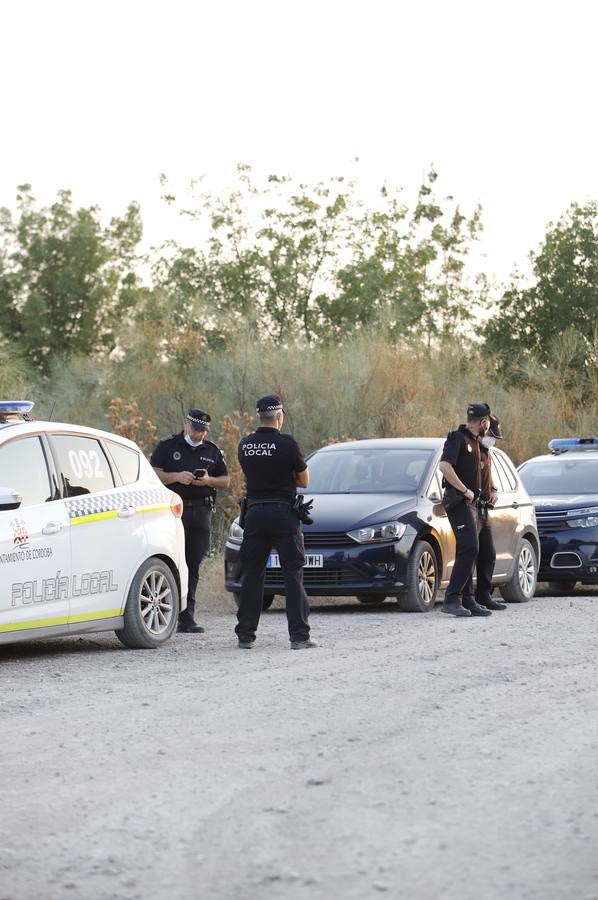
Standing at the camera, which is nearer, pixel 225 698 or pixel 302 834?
pixel 302 834

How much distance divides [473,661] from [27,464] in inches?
134

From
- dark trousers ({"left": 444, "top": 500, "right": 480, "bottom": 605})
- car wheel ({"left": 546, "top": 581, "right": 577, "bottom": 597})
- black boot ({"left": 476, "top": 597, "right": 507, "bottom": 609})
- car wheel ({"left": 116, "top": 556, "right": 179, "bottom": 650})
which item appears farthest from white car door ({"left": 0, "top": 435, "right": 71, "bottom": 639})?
car wheel ({"left": 546, "top": 581, "right": 577, "bottom": 597})

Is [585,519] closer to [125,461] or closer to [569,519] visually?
[569,519]

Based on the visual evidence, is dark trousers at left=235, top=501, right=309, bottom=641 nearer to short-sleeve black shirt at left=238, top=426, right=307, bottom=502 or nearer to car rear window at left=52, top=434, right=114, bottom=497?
short-sleeve black shirt at left=238, top=426, right=307, bottom=502

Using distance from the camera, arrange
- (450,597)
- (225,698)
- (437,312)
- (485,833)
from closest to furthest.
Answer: (485,833) → (225,698) → (450,597) → (437,312)

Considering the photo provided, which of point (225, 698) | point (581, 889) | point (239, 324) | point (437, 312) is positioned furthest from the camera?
point (437, 312)

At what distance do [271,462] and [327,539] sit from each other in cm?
Answer: 327

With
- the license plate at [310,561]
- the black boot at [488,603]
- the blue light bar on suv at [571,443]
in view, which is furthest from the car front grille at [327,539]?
the blue light bar on suv at [571,443]

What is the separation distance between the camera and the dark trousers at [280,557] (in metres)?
11.7

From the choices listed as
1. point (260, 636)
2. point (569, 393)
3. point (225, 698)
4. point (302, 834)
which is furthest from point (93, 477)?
point (569, 393)

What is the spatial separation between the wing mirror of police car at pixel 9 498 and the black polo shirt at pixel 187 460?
121 inches

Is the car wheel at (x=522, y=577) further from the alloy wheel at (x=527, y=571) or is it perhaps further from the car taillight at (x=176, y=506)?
the car taillight at (x=176, y=506)

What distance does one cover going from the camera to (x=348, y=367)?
101ft

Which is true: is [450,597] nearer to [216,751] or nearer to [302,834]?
[216,751]
